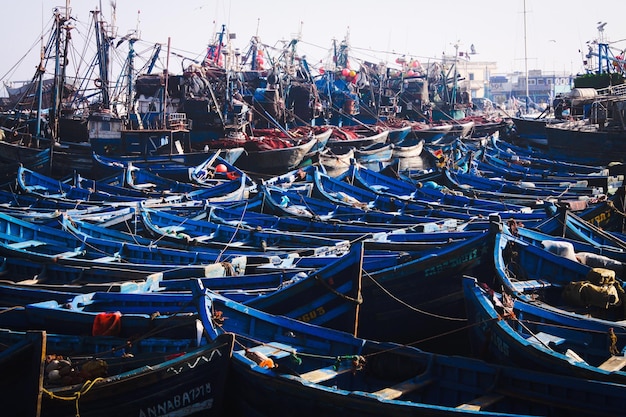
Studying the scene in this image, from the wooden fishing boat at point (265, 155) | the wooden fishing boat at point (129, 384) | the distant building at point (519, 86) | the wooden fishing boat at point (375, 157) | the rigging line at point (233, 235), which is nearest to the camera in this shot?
the wooden fishing boat at point (129, 384)

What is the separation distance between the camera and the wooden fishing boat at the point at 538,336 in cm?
805

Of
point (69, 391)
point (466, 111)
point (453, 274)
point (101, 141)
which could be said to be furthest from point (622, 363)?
point (466, 111)

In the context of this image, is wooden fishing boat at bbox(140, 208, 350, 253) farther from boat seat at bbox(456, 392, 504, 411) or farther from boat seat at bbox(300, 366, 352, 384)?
boat seat at bbox(456, 392, 504, 411)

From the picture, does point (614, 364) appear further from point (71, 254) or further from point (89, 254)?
point (71, 254)

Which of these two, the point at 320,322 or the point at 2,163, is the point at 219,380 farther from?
the point at 2,163

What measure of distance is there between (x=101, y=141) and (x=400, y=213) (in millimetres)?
15911

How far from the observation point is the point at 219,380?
8.26 meters

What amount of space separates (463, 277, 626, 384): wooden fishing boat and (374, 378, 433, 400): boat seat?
3.83 feet

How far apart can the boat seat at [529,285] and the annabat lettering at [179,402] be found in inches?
193

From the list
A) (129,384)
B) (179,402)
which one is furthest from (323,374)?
(129,384)

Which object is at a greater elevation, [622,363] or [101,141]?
[101,141]

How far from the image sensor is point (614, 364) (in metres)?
8.05

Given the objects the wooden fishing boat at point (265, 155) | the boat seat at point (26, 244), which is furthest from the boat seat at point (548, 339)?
the wooden fishing boat at point (265, 155)

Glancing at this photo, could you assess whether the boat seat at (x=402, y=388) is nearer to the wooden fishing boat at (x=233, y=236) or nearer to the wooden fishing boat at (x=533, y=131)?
the wooden fishing boat at (x=233, y=236)
